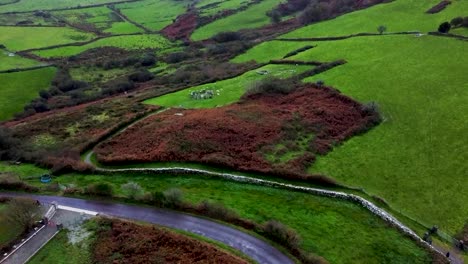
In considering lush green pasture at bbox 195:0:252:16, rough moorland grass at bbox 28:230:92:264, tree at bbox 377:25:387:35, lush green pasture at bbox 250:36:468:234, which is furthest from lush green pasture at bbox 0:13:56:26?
rough moorland grass at bbox 28:230:92:264

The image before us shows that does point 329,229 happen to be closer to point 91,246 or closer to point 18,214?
point 91,246

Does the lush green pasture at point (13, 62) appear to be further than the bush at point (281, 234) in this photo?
Yes

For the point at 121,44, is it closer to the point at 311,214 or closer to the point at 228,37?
the point at 228,37

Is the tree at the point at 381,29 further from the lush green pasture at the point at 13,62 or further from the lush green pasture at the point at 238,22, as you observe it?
the lush green pasture at the point at 13,62

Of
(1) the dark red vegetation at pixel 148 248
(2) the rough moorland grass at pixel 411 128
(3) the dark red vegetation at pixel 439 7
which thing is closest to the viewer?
(1) the dark red vegetation at pixel 148 248

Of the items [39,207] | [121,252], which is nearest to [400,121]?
[121,252]

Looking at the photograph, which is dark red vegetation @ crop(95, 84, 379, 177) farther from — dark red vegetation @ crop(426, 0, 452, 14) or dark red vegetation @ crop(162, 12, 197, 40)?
dark red vegetation @ crop(162, 12, 197, 40)

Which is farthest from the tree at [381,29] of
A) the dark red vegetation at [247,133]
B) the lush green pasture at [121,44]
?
the lush green pasture at [121,44]
